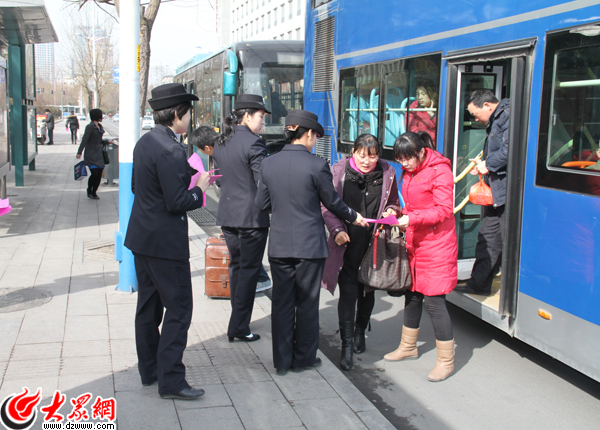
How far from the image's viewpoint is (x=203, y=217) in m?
11.2

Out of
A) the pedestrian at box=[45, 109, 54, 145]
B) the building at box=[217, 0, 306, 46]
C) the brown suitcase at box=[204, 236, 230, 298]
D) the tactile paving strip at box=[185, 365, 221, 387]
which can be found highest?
the building at box=[217, 0, 306, 46]

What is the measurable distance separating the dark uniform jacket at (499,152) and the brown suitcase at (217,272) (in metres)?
2.53

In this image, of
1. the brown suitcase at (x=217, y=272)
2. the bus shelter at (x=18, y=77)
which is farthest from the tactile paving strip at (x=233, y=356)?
the bus shelter at (x=18, y=77)

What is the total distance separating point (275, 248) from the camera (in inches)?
157

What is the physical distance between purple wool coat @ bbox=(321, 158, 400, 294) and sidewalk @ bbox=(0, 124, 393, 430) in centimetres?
64

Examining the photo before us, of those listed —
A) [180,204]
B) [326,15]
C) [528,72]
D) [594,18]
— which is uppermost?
[326,15]

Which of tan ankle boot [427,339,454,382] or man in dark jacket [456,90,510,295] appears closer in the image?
tan ankle boot [427,339,454,382]

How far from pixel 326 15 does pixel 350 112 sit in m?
1.48

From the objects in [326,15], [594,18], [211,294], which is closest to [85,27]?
[326,15]

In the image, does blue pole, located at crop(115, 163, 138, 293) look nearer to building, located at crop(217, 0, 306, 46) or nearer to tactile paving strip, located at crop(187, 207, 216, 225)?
tactile paving strip, located at crop(187, 207, 216, 225)

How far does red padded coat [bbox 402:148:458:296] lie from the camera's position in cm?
408

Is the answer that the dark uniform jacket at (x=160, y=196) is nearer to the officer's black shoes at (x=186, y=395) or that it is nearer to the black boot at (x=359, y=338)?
the officer's black shoes at (x=186, y=395)

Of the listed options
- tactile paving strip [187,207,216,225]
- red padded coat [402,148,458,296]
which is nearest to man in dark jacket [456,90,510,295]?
red padded coat [402,148,458,296]

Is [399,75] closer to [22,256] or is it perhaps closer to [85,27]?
[22,256]
